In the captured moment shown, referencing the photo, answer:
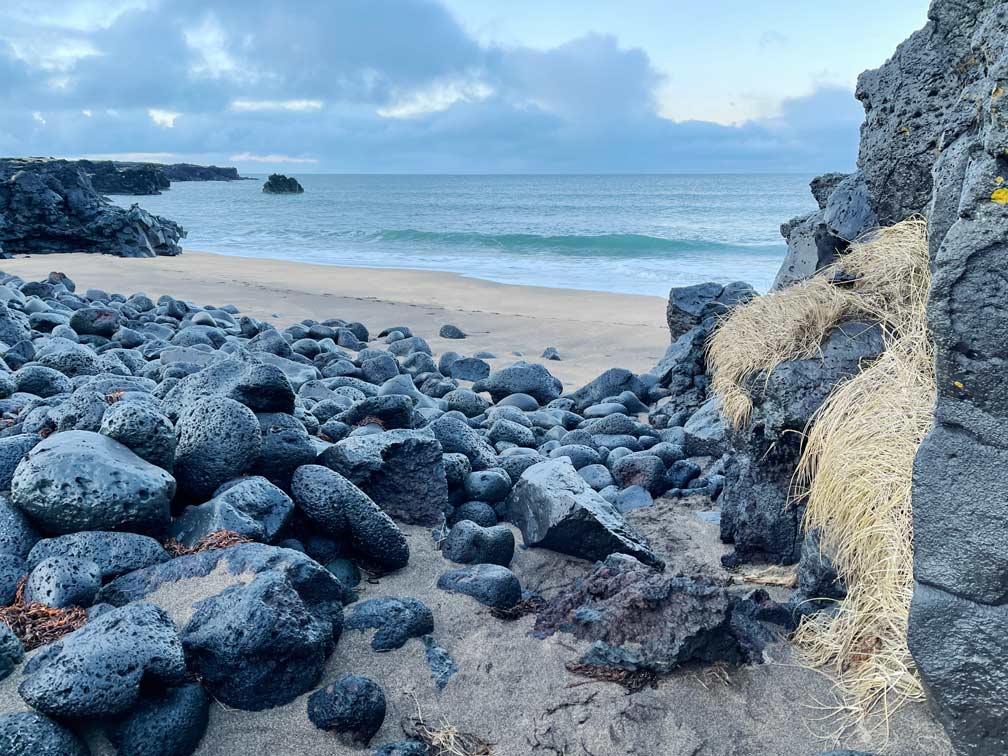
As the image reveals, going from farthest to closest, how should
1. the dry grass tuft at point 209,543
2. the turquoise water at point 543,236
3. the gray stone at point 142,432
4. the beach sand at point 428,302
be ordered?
the turquoise water at point 543,236 < the beach sand at point 428,302 < the gray stone at point 142,432 < the dry grass tuft at point 209,543

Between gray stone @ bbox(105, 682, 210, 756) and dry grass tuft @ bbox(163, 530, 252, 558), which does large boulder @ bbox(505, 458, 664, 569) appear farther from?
gray stone @ bbox(105, 682, 210, 756)

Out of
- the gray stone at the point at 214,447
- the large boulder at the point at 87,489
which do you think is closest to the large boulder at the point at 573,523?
the gray stone at the point at 214,447

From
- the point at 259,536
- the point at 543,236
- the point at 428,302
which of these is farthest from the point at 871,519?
Answer: the point at 543,236

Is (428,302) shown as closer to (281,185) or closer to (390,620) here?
(390,620)

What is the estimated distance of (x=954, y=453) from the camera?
225 centimetres

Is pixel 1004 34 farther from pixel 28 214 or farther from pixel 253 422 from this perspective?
pixel 28 214

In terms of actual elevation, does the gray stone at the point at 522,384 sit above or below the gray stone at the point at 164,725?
below

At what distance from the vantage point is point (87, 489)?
3.30 metres

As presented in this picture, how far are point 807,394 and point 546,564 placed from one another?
1.54 m

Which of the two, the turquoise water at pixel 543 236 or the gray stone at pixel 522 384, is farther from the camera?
the turquoise water at pixel 543 236

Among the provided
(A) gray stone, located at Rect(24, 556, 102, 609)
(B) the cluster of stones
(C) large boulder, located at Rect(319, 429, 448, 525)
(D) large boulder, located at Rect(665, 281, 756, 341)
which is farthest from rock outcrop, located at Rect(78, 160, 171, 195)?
(A) gray stone, located at Rect(24, 556, 102, 609)

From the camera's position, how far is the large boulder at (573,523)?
4.19 meters

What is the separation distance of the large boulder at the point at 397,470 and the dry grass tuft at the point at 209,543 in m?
0.85

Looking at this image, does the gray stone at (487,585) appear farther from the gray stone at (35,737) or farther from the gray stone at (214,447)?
the gray stone at (35,737)
